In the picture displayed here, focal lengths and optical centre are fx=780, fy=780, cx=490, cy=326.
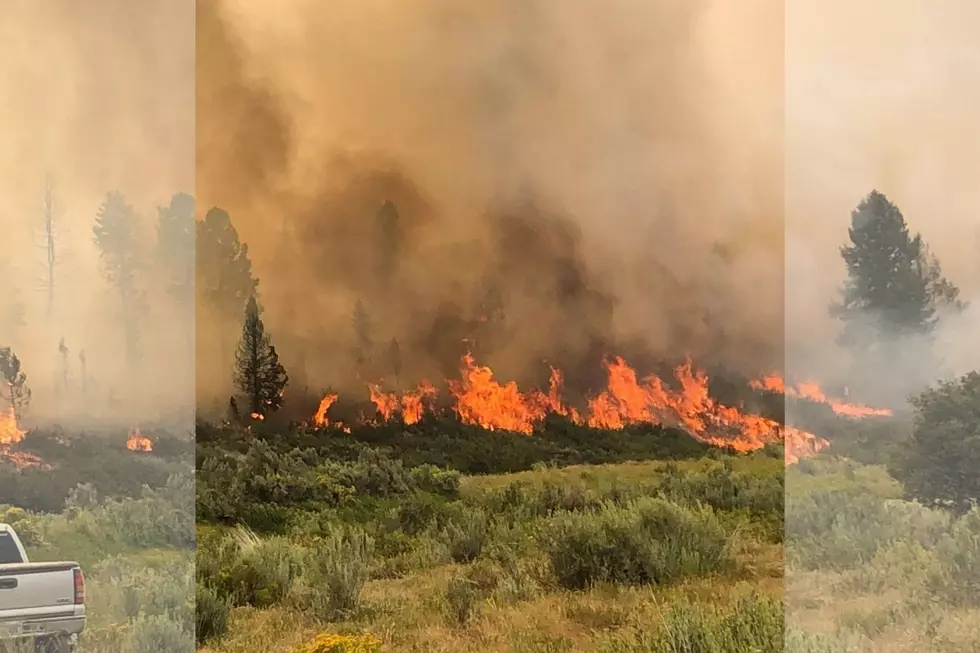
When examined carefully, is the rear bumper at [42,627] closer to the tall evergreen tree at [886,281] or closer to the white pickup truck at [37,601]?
the white pickup truck at [37,601]

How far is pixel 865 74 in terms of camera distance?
2072mm

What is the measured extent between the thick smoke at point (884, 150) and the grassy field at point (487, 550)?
451 millimetres

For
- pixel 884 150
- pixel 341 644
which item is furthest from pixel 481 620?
pixel 884 150

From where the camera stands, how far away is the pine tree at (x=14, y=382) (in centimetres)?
204

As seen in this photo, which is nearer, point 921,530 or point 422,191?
point 921,530

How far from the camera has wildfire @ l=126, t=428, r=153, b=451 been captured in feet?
6.86

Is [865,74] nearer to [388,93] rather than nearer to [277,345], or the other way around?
[388,93]

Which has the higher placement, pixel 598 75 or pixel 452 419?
pixel 598 75

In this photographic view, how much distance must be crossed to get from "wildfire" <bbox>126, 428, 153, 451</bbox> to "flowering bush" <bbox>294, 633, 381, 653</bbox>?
27.6 inches

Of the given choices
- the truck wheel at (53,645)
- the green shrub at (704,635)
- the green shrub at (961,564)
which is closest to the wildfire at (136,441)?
the truck wheel at (53,645)

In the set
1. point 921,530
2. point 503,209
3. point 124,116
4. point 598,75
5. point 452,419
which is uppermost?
point 598,75

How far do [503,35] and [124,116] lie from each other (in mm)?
1077

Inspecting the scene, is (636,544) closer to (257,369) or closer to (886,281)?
(886,281)

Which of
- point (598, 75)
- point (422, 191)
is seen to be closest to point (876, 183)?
point (598, 75)
